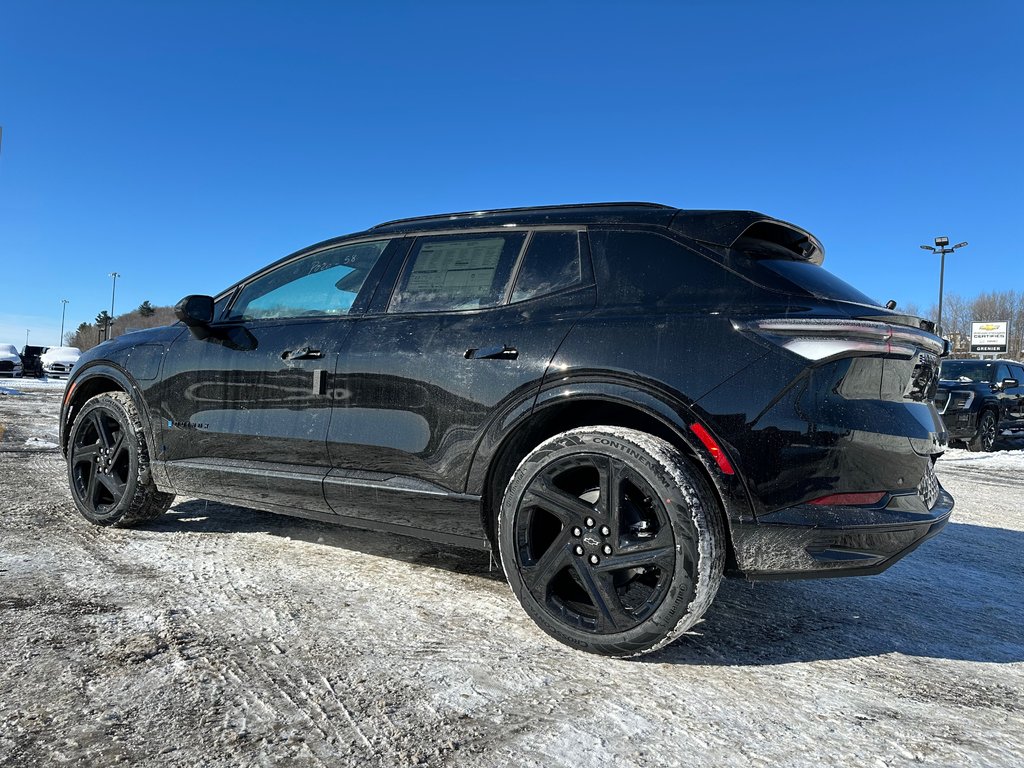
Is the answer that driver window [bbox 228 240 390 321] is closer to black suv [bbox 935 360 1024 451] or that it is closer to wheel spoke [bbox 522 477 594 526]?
wheel spoke [bbox 522 477 594 526]

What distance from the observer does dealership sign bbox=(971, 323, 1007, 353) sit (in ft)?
164

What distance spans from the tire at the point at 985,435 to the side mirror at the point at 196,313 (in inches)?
485

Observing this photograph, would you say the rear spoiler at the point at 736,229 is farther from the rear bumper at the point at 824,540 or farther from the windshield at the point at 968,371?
the windshield at the point at 968,371

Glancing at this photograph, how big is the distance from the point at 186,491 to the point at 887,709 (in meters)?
3.37

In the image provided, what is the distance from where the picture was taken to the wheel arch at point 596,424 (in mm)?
2236

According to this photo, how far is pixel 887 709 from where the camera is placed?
202 centimetres

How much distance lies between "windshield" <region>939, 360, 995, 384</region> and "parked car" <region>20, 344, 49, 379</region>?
35659 mm

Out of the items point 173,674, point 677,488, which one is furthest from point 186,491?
point 677,488

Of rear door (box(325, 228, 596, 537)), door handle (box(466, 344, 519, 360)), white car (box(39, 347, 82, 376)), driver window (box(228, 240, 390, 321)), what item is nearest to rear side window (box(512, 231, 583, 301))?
rear door (box(325, 228, 596, 537))

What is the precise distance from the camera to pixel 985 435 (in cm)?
1157

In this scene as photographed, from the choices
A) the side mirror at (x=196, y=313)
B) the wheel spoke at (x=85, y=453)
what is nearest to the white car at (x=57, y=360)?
the wheel spoke at (x=85, y=453)

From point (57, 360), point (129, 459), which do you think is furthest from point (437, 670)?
point (57, 360)

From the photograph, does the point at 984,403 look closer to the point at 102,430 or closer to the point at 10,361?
the point at 102,430

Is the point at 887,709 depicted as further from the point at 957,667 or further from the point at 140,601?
the point at 140,601
